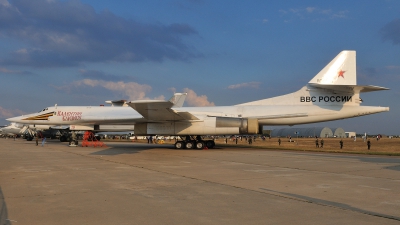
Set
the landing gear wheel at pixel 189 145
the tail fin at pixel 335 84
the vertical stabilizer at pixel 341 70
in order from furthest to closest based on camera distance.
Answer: the landing gear wheel at pixel 189 145, the vertical stabilizer at pixel 341 70, the tail fin at pixel 335 84

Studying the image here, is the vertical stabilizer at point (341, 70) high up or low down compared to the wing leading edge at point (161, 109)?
up

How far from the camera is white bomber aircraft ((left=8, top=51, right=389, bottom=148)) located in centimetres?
2044

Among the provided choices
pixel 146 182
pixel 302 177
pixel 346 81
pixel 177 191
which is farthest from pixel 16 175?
pixel 346 81

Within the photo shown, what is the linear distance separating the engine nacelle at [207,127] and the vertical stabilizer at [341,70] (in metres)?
5.36

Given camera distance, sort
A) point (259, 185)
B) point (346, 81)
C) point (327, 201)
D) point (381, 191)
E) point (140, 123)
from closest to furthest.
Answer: point (327, 201)
point (381, 191)
point (259, 185)
point (346, 81)
point (140, 123)

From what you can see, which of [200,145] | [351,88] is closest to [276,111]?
[351,88]

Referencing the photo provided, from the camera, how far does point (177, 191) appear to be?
6.60 m

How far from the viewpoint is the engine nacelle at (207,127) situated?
2100 centimetres

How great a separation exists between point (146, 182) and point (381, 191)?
5027 millimetres

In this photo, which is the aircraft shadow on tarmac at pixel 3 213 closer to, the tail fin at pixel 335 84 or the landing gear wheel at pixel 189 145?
the landing gear wheel at pixel 189 145

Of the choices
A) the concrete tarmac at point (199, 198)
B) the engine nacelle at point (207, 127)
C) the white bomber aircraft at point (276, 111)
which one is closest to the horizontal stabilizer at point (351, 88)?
the white bomber aircraft at point (276, 111)

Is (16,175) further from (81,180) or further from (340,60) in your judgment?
(340,60)

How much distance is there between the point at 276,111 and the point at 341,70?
187 inches

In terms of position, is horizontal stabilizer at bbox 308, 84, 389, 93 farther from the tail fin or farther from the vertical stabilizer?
the vertical stabilizer
